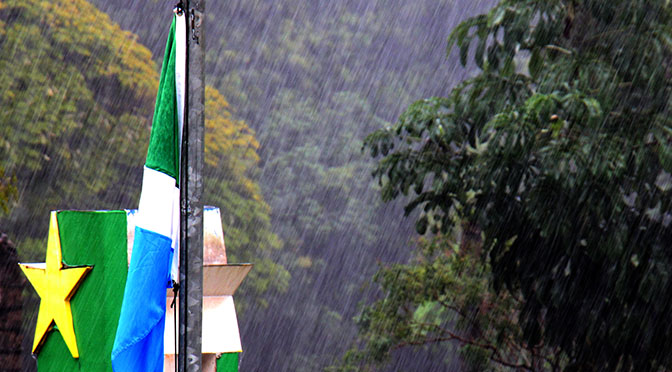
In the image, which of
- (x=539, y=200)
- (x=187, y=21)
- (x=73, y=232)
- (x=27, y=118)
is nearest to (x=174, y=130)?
(x=187, y=21)

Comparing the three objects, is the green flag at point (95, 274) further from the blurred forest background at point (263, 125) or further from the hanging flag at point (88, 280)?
the blurred forest background at point (263, 125)

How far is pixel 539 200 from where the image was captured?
26.8 ft

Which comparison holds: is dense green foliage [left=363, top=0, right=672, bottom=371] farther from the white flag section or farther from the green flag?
the green flag

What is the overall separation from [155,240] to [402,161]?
526cm

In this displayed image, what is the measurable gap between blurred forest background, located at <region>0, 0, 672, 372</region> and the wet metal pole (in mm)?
4450

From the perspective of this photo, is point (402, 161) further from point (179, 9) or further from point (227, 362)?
point (179, 9)

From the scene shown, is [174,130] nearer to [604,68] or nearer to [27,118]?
[604,68]

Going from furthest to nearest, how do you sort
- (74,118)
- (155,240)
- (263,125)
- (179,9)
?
1. (263,125)
2. (74,118)
3. (155,240)
4. (179,9)

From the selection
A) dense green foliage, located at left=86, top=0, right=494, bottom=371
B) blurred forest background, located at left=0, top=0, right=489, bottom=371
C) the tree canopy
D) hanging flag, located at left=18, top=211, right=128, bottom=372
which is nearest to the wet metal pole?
hanging flag, located at left=18, top=211, right=128, bottom=372

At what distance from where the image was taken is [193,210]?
12.2ft

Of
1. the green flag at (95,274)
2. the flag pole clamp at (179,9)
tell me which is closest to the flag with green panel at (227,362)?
the green flag at (95,274)

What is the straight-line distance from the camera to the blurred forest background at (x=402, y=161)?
26.6 feet

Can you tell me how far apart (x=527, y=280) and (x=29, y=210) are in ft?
44.2

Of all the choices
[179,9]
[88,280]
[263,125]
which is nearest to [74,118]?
[88,280]
